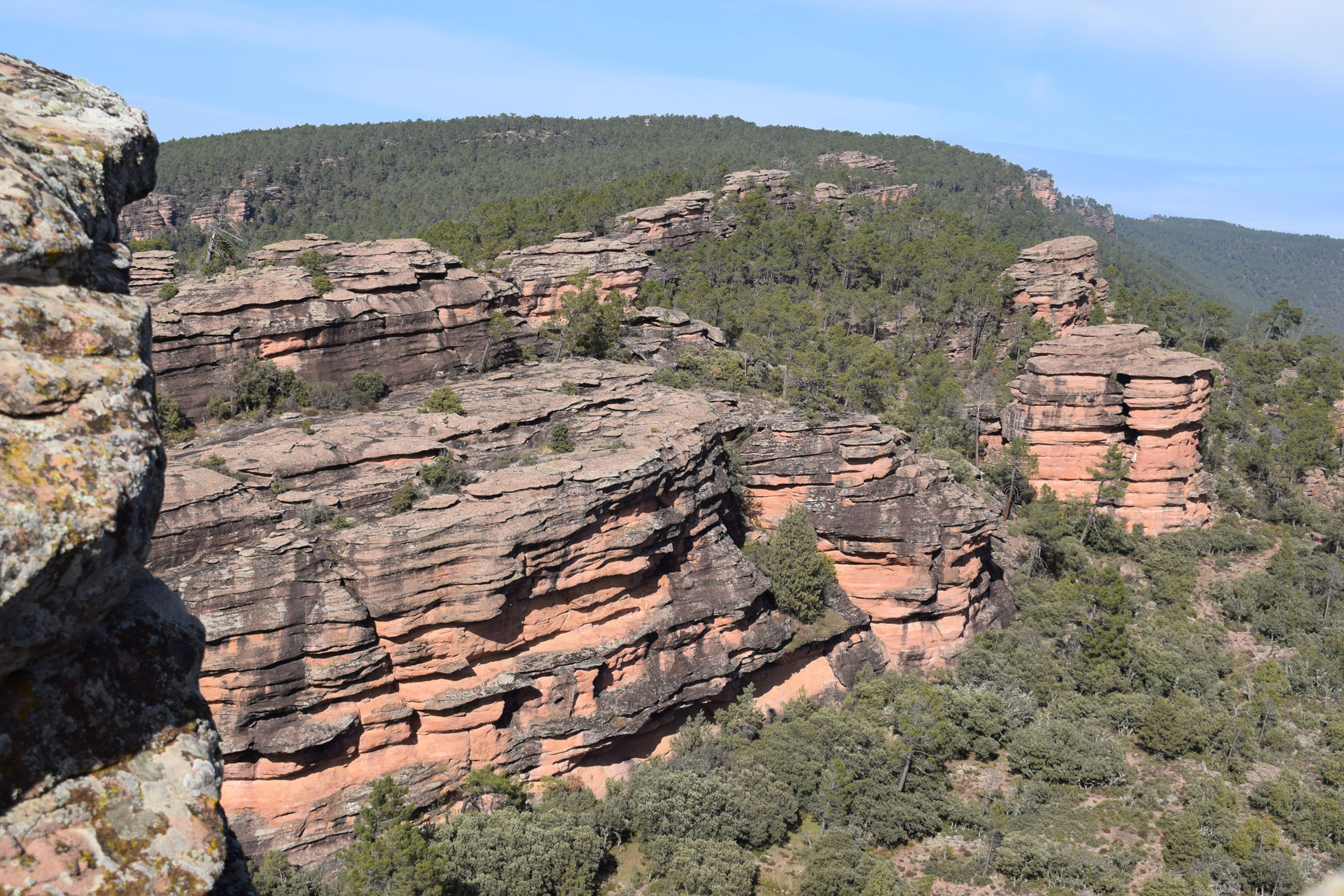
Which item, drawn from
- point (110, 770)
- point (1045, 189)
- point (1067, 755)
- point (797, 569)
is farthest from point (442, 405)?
point (1045, 189)

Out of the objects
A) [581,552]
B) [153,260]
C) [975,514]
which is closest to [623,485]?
[581,552]

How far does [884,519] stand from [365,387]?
80.9 ft

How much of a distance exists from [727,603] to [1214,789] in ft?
61.7

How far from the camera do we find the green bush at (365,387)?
39344 millimetres

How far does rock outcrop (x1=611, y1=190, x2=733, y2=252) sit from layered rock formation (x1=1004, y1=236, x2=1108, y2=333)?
2714 centimetres

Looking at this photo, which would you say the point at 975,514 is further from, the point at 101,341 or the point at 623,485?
the point at 101,341

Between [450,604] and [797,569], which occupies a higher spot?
[450,604]

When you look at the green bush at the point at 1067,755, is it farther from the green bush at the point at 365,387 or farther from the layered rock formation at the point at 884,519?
the green bush at the point at 365,387

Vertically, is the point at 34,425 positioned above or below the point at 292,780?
above

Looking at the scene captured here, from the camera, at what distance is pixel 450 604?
26.9m

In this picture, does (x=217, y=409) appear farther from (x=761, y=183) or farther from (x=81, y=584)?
(x=761, y=183)

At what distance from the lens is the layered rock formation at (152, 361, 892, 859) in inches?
990

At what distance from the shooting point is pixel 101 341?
19.0 feet

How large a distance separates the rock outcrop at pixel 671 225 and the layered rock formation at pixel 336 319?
30.7 metres
